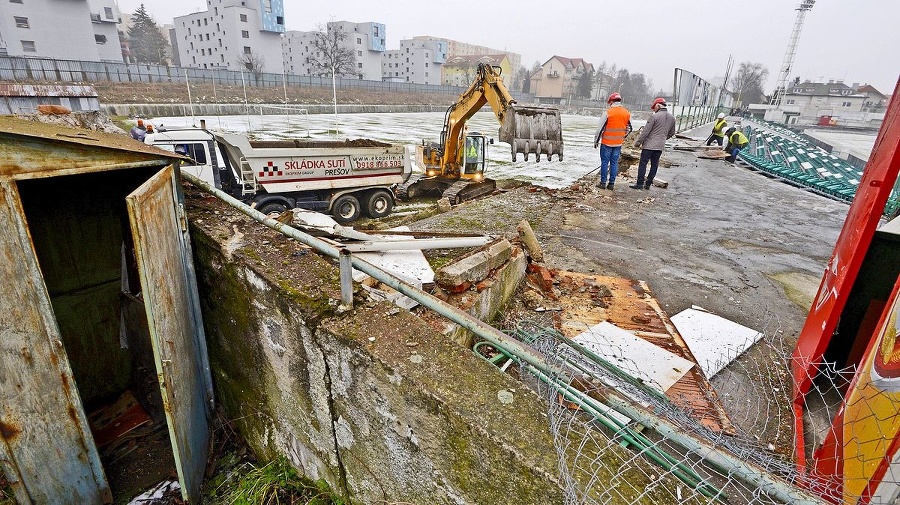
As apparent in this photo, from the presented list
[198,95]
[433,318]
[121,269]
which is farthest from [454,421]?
[198,95]

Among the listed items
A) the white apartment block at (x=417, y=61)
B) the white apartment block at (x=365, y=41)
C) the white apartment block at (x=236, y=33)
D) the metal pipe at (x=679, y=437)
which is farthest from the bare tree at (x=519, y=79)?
the metal pipe at (x=679, y=437)

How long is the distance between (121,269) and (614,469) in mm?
3764

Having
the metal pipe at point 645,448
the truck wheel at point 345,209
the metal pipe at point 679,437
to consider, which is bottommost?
the truck wheel at point 345,209

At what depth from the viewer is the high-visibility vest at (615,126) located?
8164mm

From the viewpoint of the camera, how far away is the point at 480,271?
11.3 feet

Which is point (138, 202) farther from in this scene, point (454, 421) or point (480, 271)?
point (480, 271)

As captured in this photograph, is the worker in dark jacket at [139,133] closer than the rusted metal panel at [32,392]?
No

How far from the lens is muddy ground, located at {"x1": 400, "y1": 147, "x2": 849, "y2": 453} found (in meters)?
3.24

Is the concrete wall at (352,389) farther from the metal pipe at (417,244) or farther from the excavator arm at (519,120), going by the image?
the excavator arm at (519,120)

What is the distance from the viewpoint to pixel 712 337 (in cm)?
361

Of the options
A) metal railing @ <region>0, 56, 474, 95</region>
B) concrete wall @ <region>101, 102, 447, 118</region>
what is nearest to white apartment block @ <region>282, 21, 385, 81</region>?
metal railing @ <region>0, 56, 474, 95</region>

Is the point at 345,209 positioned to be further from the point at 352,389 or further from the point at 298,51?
the point at 298,51

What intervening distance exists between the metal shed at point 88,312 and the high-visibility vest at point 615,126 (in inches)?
310

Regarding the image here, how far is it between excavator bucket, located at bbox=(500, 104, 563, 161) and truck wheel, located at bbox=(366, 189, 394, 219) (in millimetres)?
3204
